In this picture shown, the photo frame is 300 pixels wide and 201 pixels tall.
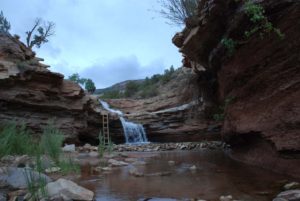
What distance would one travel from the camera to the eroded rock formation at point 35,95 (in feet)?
49.9

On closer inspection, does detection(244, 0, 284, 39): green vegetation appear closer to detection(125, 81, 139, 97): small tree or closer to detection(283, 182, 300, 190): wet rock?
detection(283, 182, 300, 190): wet rock

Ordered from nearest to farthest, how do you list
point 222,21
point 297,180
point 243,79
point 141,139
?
Result: point 297,180 → point 243,79 → point 222,21 → point 141,139

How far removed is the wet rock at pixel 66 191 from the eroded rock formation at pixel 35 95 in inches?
418

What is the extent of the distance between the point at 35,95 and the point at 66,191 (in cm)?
1261

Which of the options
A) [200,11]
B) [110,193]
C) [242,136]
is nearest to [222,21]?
[200,11]

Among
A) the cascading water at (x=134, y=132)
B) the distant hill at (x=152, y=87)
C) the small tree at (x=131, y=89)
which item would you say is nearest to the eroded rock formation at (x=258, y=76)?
the cascading water at (x=134, y=132)

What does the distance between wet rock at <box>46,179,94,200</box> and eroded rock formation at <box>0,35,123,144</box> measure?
10.6 meters

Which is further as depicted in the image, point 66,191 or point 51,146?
point 51,146

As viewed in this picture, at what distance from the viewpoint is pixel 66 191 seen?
4.14 metres

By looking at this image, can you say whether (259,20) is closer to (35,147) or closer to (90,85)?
(35,147)

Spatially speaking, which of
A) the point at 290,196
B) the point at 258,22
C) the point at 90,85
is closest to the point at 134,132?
the point at 258,22

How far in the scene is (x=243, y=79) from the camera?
27.3 ft

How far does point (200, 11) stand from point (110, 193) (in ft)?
20.1

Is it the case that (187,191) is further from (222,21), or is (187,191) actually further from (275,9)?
(222,21)
